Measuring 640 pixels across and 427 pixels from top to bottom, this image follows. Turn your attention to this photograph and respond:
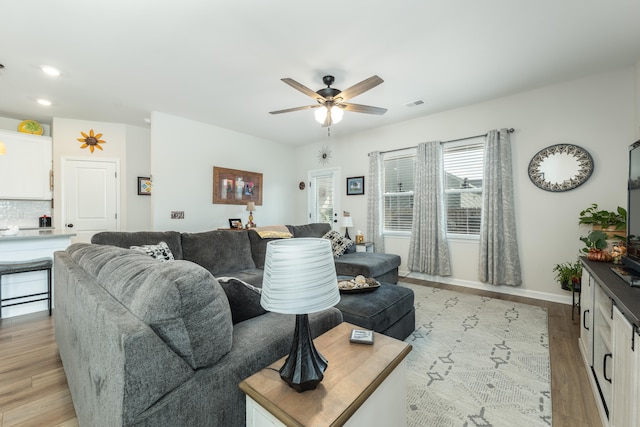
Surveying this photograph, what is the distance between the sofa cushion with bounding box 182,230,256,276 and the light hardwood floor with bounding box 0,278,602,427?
1.31 metres

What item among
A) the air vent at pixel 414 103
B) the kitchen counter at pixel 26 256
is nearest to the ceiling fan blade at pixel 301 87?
the air vent at pixel 414 103

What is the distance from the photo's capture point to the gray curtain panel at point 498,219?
3541 millimetres

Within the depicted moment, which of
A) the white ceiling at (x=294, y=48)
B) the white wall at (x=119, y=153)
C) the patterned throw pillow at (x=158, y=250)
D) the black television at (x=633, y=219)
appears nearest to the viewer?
the black television at (x=633, y=219)

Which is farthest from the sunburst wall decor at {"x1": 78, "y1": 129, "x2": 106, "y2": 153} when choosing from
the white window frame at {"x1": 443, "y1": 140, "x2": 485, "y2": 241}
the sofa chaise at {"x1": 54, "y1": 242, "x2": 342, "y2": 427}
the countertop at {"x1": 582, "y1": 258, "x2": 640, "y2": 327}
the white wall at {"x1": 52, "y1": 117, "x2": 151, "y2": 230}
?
the countertop at {"x1": 582, "y1": 258, "x2": 640, "y2": 327}

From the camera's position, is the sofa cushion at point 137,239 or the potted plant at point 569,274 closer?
the sofa cushion at point 137,239

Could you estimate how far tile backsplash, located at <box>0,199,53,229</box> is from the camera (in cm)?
423

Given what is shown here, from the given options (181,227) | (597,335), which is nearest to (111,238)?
(181,227)

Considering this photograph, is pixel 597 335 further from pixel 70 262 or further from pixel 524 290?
pixel 70 262

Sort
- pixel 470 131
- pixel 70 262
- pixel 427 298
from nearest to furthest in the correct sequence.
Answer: pixel 70 262, pixel 427 298, pixel 470 131

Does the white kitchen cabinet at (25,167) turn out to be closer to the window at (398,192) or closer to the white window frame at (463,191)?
the window at (398,192)

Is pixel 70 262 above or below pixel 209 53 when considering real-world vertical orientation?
below

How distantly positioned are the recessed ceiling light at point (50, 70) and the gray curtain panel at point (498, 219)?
17.3 feet

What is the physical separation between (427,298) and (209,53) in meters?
3.70

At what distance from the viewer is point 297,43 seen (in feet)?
8.05
